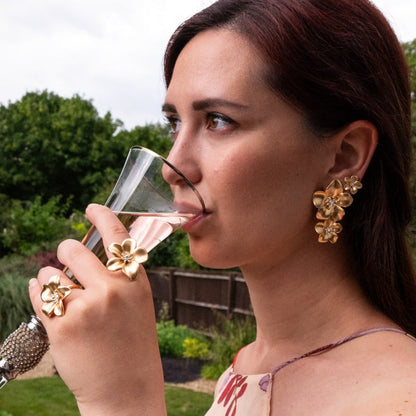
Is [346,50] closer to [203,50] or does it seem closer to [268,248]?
[203,50]

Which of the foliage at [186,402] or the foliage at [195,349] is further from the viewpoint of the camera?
the foliage at [195,349]

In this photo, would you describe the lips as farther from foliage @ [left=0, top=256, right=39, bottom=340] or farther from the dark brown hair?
foliage @ [left=0, top=256, right=39, bottom=340]

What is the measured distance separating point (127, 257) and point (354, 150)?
86 cm

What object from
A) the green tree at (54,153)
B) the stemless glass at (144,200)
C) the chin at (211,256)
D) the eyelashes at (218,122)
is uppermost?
the green tree at (54,153)

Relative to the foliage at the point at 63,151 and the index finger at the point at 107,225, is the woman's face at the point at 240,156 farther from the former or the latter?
the foliage at the point at 63,151

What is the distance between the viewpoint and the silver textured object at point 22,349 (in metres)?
1.46

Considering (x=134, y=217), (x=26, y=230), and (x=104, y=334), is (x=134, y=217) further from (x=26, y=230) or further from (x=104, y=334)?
(x=26, y=230)

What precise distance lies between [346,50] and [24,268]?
53.8 ft

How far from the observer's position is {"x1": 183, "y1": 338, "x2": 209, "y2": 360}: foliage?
1212cm

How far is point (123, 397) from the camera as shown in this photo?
138 centimetres

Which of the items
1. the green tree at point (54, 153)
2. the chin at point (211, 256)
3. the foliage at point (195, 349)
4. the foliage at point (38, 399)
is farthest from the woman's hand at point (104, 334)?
the green tree at point (54, 153)

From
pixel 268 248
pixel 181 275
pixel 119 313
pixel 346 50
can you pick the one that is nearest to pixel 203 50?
pixel 346 50

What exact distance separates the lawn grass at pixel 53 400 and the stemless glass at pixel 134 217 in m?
7.54

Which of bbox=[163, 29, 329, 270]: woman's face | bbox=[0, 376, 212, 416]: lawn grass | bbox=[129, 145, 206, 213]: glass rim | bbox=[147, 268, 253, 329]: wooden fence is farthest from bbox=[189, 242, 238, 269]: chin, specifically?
bbox=[147, 268, 253, 329]: wooden fence
